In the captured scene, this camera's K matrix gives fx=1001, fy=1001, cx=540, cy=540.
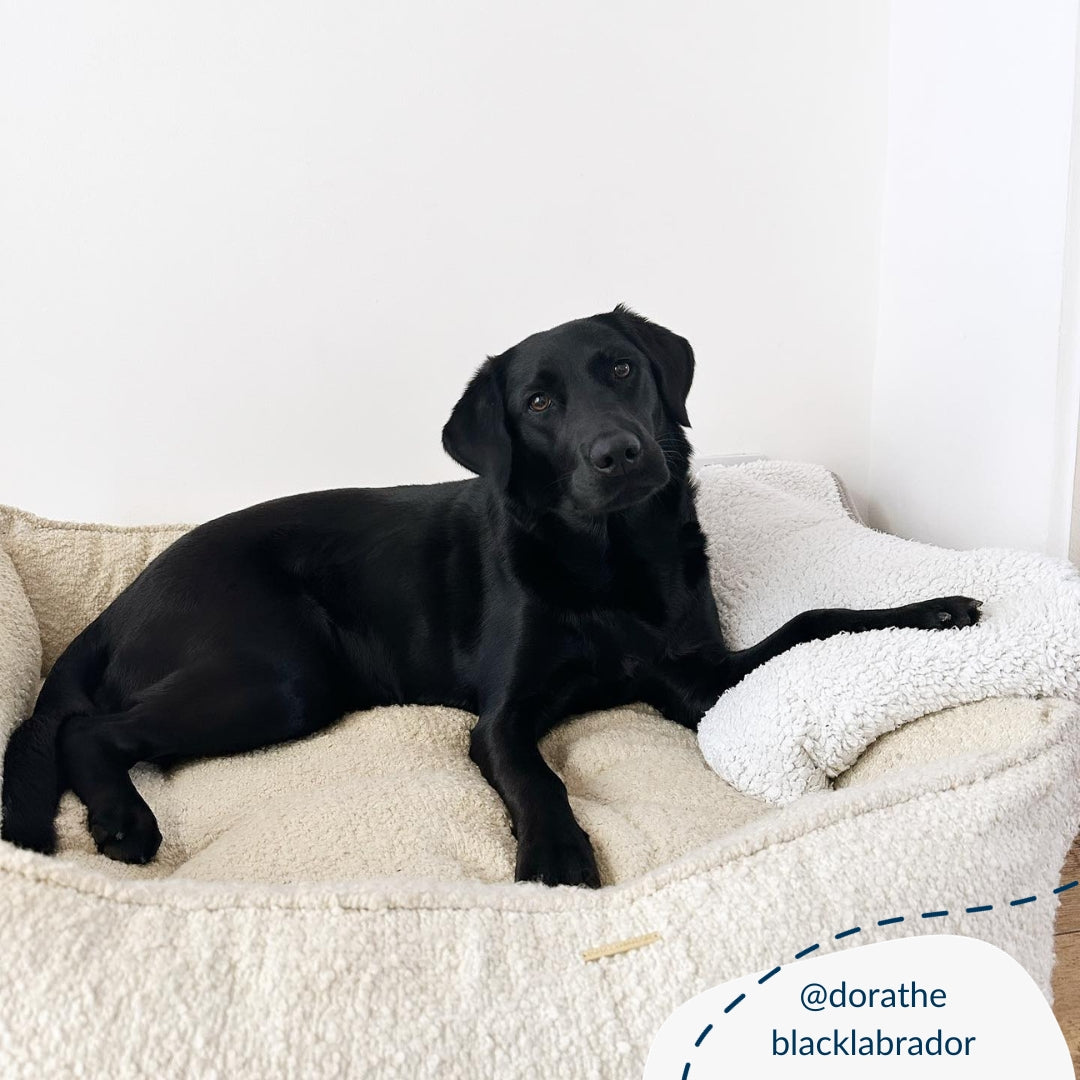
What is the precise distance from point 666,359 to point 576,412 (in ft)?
0.82

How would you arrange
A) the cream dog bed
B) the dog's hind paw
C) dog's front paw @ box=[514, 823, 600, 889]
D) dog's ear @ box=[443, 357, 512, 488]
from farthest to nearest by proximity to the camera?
dog's ear @ box=[443, 357, 512, 488] < the dog's hind paw < dog's front paw @ box=[514, 823, 600, 889] < the cream dog bed

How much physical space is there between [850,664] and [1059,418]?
0.77m

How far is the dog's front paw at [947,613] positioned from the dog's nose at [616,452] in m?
0.49

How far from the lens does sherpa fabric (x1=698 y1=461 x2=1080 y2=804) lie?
1.36 metres

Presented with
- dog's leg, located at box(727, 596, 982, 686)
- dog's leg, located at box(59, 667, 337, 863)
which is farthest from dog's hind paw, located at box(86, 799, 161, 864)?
dog's leg, located at box(727, 596, 982, 686)

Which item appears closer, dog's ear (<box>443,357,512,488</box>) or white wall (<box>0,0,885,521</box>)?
dog's ear (<box>443,357,512,488</box>)

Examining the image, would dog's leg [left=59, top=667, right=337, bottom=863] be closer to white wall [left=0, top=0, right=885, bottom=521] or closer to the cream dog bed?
the cream dog bed

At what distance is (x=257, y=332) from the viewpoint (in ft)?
7.87

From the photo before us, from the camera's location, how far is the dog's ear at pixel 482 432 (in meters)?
1.67

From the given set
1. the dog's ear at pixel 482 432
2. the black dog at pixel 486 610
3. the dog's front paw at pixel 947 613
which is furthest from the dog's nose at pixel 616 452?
the dog's front paw at pixel 947 613

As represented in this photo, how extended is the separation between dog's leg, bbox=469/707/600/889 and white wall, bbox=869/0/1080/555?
1107 mm

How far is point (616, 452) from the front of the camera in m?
1.48

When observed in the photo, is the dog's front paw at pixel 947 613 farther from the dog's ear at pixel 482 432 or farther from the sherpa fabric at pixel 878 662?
the dog's ear at pixel 482 432

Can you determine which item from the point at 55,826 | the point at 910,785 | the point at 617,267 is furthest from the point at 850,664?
the point at 617,267
